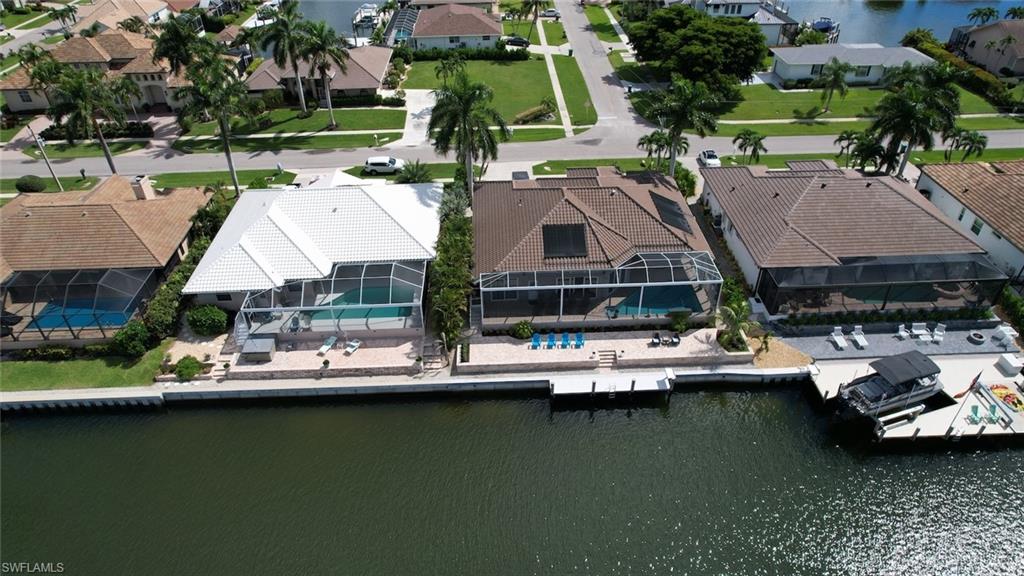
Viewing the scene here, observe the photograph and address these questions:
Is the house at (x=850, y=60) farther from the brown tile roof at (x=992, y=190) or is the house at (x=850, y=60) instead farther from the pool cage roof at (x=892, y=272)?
the pool cage roof at (x=892, y=272)

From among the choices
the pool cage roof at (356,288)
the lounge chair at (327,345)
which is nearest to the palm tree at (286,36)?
the pool cage roof at (356,288)

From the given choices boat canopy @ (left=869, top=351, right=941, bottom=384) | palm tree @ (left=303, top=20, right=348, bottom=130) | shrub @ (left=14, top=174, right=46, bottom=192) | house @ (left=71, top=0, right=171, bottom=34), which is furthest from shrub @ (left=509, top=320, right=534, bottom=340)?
house @ (left=71, top=0, right=171, bottom=34)

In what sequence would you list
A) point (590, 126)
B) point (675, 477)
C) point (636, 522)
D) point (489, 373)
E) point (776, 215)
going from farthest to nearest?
1. point (590, 126)
2. point (776, 215)
3. point (489, 373)
4. point (675, 477)
5. point (636, 522)

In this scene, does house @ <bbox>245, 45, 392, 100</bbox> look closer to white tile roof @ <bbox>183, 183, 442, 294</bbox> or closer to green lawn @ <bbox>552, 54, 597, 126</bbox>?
green lawn @ <bbox>552, 54, 597, 126</bbox>

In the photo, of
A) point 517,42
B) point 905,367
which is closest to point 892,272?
point 905,367

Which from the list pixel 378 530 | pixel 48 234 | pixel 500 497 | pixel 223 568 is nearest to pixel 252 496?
pixel 223 568

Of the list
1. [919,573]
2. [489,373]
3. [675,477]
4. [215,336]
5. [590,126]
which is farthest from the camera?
[590,126]

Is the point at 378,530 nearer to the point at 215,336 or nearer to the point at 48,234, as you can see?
the point at 215,336
